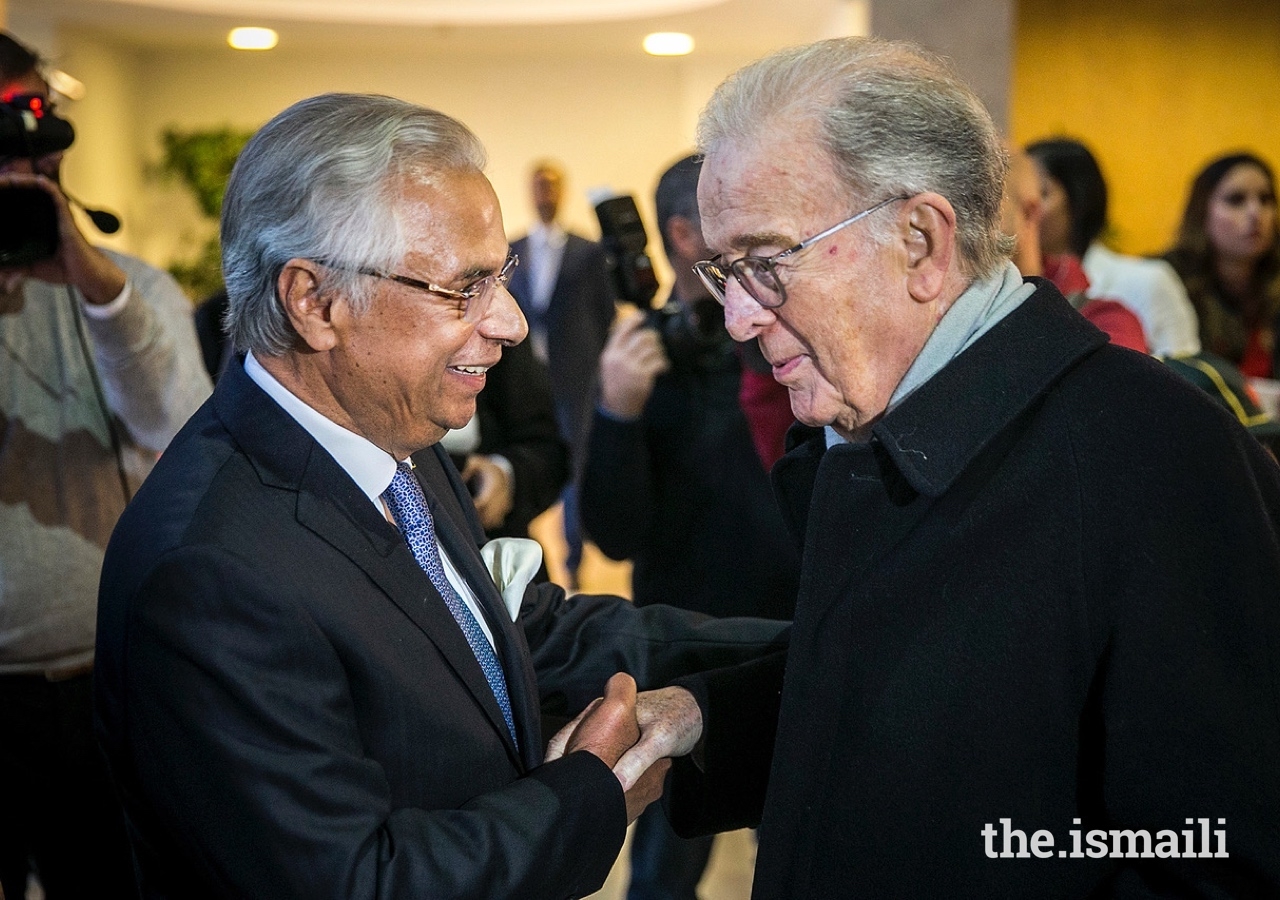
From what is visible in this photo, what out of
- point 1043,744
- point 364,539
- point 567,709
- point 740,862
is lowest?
point 740,862

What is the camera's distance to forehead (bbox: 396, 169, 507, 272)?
1.26m

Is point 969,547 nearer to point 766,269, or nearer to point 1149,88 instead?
point 766,269

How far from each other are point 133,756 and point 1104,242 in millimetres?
6553

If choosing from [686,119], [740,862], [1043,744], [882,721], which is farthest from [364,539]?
[686,119]

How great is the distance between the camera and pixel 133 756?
1142mm

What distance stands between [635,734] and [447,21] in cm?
813

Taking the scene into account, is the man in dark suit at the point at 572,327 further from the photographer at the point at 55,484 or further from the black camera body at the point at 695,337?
the photographer at the point at 55,484

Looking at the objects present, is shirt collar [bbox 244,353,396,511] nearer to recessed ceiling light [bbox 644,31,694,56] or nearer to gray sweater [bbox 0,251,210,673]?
gray sweater [bbox 0,251,210,673]

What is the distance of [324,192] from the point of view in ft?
4.00

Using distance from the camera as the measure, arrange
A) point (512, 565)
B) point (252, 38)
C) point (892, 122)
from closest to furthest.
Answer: point (892, 122) → point (512, 565) → point (252, 38)

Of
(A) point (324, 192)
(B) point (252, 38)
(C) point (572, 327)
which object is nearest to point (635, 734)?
(A) point (324, 192)

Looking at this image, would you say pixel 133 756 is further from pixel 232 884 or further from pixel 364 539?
pixel 364 539

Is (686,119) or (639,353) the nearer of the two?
(639,353)

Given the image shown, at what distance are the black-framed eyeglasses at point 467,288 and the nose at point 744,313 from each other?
25 centimetres
